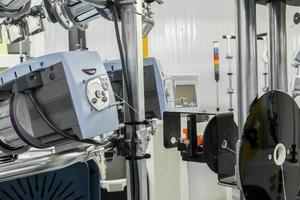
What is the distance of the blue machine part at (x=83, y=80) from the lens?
793mm

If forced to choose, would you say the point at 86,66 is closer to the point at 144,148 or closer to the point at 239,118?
the point at 144,148

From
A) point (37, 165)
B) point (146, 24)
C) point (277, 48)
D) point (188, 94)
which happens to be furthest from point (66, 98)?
point (188, 94)

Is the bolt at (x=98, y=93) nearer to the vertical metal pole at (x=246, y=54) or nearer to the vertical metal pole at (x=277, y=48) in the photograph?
the vertical metal pole at (x=246, y=54)

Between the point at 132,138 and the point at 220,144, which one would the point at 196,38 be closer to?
the point at 220,144

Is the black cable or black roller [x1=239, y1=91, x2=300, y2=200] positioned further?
black roller [x1=239, y1=91, x2=300, y2=200]

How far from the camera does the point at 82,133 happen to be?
0.80 metres

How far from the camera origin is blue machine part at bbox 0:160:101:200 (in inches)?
37.7

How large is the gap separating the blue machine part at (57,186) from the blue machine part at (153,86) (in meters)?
0.35

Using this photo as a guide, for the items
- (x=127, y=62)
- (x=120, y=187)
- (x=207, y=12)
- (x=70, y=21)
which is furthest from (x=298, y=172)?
(x=207, y=12)

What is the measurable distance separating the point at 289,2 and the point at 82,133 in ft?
3.39

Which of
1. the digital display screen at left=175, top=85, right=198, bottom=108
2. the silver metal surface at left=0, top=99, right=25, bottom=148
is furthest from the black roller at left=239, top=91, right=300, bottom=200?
the digital display screen at left=175, top=85, right=198, bottom=108

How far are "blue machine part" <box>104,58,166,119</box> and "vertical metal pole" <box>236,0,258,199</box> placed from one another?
0.28 m

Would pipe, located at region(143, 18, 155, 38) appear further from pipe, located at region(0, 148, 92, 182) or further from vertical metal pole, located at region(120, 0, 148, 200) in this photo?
pipe, located at region(0, 148, 92, 182)

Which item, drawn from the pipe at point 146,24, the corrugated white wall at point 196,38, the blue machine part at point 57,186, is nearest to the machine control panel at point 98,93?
the blue machine part at point 57,186
